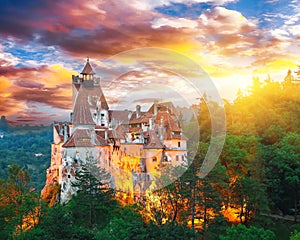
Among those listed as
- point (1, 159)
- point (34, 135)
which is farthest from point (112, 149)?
point (34, 135)

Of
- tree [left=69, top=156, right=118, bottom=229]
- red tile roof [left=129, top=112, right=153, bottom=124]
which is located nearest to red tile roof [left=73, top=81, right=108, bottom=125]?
red tile roof [left=129, top=112, right=153, bottom=124]

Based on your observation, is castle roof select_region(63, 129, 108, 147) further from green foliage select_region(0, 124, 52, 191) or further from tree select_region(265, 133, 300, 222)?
green foliage select_region(0, 124, 52, 191)

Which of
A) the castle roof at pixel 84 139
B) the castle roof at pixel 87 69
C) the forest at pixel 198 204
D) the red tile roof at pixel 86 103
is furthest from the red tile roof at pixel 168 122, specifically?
the castle roof at pixel 87 69

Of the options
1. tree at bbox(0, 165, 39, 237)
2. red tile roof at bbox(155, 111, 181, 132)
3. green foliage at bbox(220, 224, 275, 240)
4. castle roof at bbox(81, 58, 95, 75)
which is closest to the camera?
green foliage at bbox(220, 224, 275, 240)

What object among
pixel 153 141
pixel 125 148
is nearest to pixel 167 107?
pixel 153 141

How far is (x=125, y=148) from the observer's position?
37312 millimetres

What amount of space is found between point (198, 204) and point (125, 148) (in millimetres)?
11805

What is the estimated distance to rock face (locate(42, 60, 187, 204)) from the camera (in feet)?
116

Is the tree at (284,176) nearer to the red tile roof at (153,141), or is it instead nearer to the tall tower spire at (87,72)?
the red tile roof at (153,141)

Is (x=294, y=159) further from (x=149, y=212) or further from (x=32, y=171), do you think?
(x=32, y=171)

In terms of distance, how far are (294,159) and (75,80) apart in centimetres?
3080

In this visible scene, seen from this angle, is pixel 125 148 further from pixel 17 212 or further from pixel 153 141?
pixel 17 212

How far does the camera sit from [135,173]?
35.5 metres

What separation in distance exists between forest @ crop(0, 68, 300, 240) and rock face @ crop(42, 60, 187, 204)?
1.52 meters
